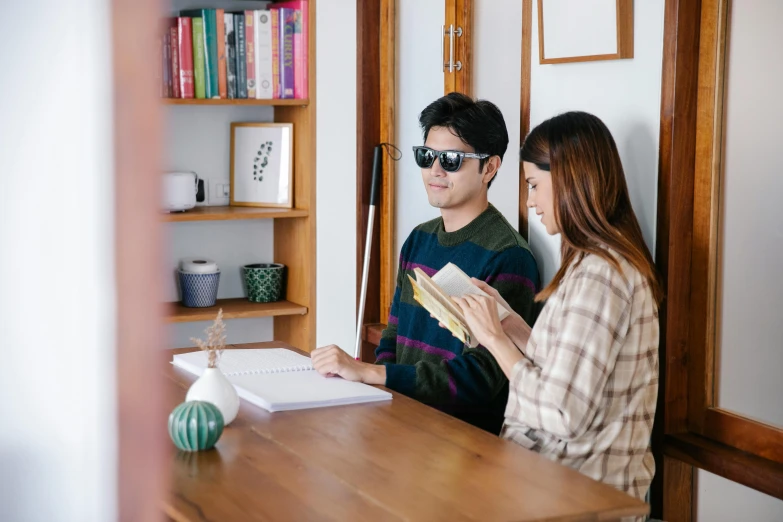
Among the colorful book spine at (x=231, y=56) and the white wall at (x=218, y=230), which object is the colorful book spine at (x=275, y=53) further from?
the white wall at (x=218, y=230)

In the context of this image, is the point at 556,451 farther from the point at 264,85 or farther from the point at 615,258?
the point at 264,85

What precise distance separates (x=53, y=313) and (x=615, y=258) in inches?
61.4

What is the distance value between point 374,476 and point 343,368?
0.62m

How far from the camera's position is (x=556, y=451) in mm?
1797

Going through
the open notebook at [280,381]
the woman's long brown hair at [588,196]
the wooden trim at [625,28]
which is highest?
the wooden trim at [625,28]

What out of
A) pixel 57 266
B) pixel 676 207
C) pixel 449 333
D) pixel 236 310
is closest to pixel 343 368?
pixel 449 333

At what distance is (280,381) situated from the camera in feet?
6.82

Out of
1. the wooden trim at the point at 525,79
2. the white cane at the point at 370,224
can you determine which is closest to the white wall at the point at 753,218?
the wooden trim at the point at 525,79

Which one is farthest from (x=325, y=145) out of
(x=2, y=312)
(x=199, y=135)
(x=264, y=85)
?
(x=2, y=312)

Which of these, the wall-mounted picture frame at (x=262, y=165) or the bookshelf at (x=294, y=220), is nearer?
the bookshelf at (x=294, y=220)

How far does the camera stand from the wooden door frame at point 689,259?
190 centimetres

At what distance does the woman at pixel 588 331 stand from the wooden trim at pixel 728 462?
0.16 meters

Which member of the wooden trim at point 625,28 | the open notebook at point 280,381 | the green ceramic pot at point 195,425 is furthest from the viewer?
the wooden trim at point 625,28

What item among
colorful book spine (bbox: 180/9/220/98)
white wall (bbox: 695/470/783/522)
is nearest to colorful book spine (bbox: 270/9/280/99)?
colorful book spine (bbox: 180/9/220/98)
